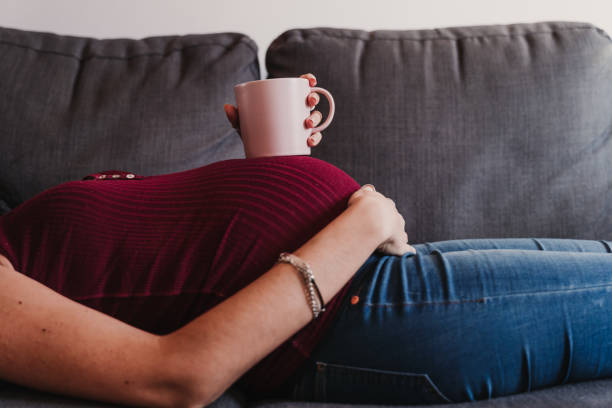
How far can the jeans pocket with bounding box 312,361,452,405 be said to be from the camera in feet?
2.19

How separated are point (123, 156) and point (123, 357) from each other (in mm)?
668

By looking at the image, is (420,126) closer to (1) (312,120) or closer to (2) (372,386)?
(1) (312,120)

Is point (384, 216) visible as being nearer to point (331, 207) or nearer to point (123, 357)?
point (331, 207)

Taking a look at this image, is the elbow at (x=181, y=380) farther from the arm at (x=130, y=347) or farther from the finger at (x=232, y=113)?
the finger at (x=232, y=113)

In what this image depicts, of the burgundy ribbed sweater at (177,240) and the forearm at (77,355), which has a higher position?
the burgundy ribbed sweater at (177,240)

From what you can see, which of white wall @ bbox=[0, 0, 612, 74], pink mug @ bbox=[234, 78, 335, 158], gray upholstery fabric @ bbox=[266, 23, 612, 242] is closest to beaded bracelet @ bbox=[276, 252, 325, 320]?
pink mug @ bbox=[234, 78, 335, 158]

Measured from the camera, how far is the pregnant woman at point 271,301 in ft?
1.92

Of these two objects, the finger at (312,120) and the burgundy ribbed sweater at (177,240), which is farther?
the finger at (312,120)

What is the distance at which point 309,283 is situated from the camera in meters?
0.64

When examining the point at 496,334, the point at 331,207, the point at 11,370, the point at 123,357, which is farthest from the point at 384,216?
the point at 11,370

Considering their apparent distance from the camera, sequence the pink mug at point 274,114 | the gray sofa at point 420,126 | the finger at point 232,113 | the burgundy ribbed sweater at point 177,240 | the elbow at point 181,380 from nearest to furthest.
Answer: the elbow at point 181,380 < the burgundy ribbed sweater at point 177,240 < the pink mug at point 274,114 < the finger at point 232,113 < the gray sofa at point 420,126

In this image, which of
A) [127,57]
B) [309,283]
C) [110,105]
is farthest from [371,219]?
[127,57]

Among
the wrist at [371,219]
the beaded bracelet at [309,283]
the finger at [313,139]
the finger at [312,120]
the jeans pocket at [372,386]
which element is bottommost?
the jeans pocket at [372,386]

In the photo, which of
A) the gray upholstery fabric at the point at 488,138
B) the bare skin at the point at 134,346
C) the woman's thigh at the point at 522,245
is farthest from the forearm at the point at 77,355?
the gray upholstery fabric at the point at 488,138
